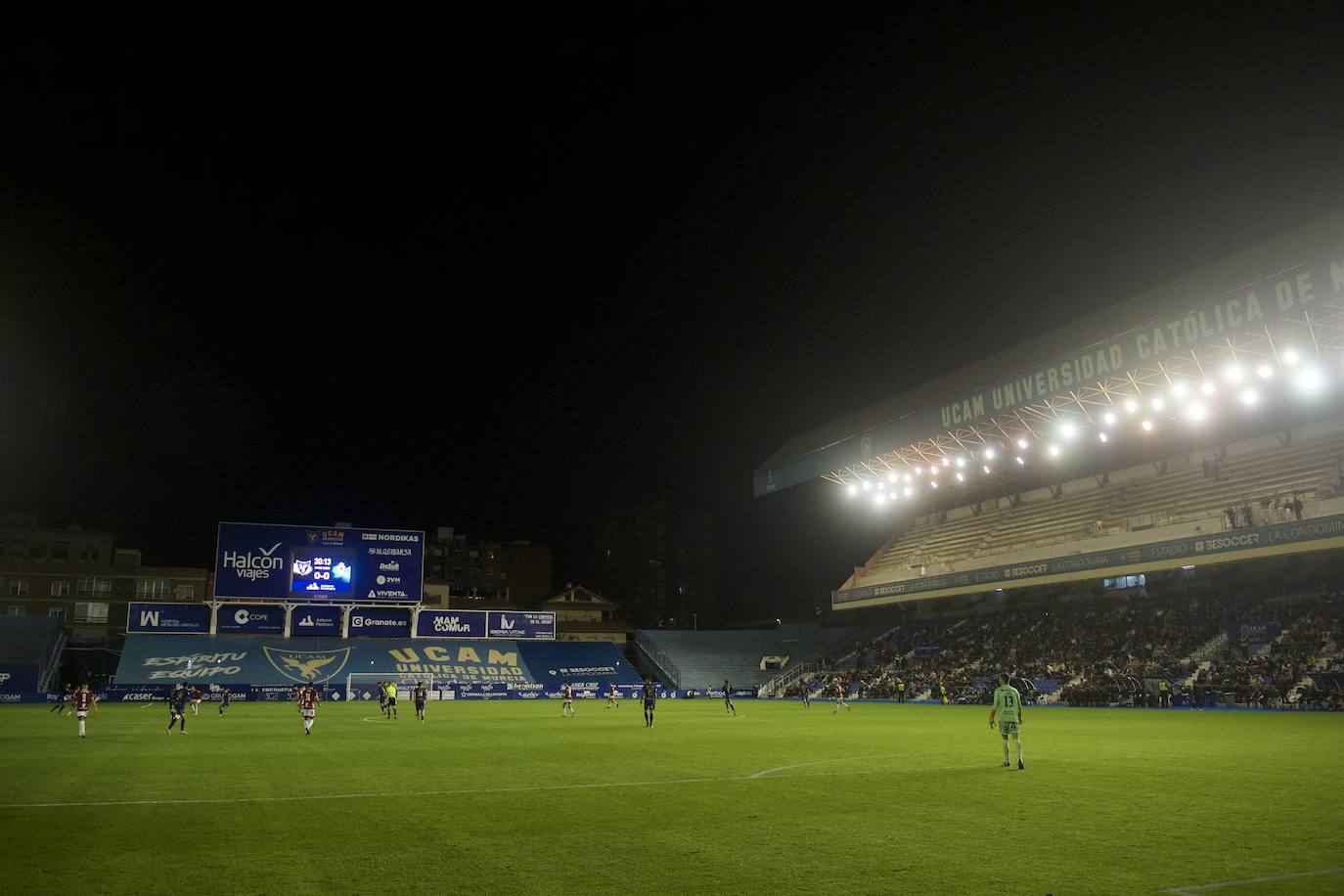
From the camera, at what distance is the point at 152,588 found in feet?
292

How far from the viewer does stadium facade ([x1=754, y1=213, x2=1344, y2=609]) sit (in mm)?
35531

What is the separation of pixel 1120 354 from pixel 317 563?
49538mm

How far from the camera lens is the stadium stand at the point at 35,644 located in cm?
6009

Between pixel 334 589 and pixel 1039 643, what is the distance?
4515cm

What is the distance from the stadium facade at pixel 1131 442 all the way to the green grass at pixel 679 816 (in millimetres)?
17066

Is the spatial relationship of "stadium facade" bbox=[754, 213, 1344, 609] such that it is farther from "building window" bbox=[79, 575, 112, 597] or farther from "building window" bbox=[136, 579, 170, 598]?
"building window" bbox=[79, 575, 112, 597]

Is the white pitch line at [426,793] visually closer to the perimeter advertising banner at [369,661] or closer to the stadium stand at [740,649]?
the perimeter advertising banner at [369,661]

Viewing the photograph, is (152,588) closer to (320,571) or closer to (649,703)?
(320,571)

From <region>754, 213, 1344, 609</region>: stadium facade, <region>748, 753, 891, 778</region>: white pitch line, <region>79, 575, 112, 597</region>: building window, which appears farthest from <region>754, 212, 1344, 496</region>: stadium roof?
<region>79, 575, 112, 597</region>: building window

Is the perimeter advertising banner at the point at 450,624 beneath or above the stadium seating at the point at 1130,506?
beneath

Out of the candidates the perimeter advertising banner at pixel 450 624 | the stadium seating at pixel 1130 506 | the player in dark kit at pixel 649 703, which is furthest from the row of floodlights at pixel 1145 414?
the perimeter advertising banner at pixel 450 624

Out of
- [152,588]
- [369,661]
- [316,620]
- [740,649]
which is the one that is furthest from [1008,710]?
[152,588]

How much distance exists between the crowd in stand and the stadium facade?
3.64 metres

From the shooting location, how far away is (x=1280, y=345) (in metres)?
35.8
